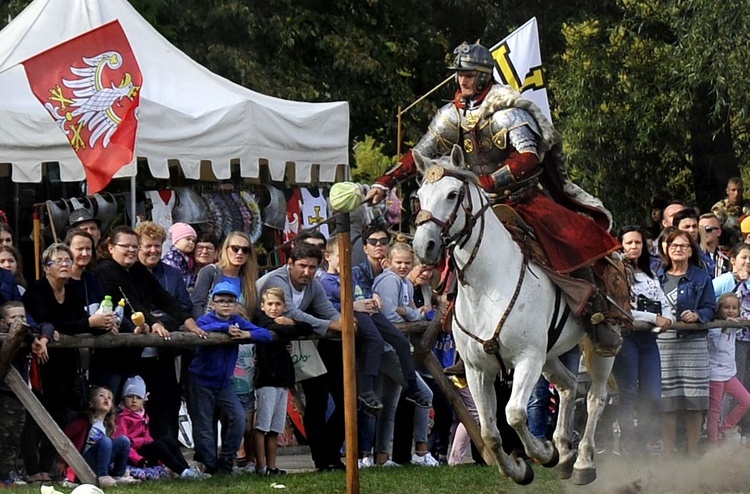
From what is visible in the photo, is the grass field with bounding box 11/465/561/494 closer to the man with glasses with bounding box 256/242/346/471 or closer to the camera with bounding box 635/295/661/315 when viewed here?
the man with glasses with bounding box 256/242/346/471

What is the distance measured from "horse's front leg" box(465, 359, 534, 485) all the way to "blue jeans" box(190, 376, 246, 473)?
1.78m

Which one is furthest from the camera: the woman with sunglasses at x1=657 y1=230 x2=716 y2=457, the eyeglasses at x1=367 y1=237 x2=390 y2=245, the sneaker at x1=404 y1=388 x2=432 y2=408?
the woman with sunglasses at x1=657 y1=230 x2=716 y2=457

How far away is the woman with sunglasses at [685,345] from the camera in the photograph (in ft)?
41.3

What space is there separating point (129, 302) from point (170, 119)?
3.75 meters

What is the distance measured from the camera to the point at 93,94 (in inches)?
460

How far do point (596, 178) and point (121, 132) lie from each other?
513 inches

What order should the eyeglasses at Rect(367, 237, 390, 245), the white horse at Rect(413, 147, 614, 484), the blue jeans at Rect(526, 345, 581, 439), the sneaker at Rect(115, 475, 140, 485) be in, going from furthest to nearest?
the eyeglasses at Rect(367, 237, 390, 245)
the blue jeans at Rect(526, 345, 581, 439)
the sneaker at Rect(115, 475, 140, 485)
the white horse at Rect(413, 147, 614, 484)

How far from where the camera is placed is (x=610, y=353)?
10508 mm

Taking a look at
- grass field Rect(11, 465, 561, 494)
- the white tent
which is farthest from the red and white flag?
grass field Rect(11, 465, 561, 494)

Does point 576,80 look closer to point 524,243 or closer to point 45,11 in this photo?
point 45,11

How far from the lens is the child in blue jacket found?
1060 cm

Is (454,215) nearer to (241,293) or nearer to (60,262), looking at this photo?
(241,293)

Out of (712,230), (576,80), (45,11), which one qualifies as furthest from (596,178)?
(45,11)

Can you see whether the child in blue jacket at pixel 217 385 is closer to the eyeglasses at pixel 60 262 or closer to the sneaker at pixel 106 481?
the sneaker at pixel 106 481
